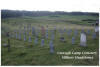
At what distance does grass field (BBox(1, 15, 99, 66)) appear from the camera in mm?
6245

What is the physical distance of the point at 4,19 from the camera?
254 inches

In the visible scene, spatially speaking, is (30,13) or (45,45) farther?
(30,13)

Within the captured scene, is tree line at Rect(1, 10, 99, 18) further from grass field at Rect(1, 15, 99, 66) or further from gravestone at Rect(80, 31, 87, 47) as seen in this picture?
gravestone at Rect(80, 31, 87, 47)

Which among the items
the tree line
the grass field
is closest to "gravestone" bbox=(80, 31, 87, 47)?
the grass field

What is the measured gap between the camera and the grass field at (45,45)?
20.5 ft

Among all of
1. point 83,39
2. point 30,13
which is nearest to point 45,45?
point 30,13

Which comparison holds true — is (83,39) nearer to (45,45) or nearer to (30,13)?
(45,45)

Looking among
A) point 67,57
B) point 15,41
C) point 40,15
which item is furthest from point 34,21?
point 67,57

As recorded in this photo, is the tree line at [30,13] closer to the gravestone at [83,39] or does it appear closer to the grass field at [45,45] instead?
the grass field at [45,45]

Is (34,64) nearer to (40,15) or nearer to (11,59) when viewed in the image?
(11,59)

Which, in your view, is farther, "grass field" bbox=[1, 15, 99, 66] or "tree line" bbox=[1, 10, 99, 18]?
"tree line" bbox=[1, 10, 99, 18]

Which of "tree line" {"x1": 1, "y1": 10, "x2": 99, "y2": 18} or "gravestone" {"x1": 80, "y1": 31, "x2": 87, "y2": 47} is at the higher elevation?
"tree line" {"x1": 1, "y1": 10, "x2": 99, "y2": 18}

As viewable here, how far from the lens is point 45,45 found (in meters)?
6.67

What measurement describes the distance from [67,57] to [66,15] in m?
1.98
